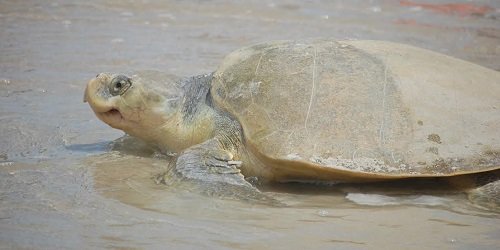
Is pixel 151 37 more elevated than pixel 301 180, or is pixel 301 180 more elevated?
pixel 151 37

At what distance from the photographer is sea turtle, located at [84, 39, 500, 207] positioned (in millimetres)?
3838

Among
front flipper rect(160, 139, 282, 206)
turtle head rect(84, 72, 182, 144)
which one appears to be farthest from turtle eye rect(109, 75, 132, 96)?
front flipper rect(160, 139, 282, 206)

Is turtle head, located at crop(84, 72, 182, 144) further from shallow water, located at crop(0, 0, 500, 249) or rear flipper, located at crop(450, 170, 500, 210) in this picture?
rear flipper, located at crop(450, 170, 500, 210)

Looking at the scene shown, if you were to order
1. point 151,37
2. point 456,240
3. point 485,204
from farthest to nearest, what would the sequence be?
point 151,37
point 485,204
point 456,240

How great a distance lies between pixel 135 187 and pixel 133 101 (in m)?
0.80

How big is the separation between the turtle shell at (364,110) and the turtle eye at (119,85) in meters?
0.58

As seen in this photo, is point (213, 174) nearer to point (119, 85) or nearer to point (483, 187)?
point (119, 85)

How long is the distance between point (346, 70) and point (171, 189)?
1205mm

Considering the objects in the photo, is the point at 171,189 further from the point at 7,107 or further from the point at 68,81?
the point at 68,81

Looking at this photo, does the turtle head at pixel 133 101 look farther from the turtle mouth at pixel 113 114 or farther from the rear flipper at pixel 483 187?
the rear flipper at pixel 483 187

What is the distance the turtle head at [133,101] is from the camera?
14.9ft

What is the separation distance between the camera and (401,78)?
4109mm

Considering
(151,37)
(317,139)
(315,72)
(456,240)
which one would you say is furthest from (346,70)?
(151,37)

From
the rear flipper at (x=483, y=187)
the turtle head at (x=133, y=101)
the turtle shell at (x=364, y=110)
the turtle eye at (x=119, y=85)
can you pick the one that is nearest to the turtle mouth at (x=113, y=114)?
the turtle head at (x=133, y=101)
